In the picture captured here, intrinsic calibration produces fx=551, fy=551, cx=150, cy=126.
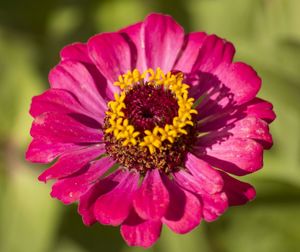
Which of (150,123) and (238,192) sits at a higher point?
(150,123)

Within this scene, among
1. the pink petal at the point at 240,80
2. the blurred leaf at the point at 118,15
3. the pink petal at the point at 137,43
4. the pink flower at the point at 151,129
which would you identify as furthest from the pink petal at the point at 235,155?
the blurred leaf at the point at 118,15

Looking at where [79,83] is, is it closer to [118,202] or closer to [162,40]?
[162,40]

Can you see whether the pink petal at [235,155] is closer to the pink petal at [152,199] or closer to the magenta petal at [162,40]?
the pink petal at [152,199]

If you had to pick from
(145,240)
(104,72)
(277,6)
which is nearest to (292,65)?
(277,6)

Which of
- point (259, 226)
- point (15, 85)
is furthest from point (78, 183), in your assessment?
point (15, 85)

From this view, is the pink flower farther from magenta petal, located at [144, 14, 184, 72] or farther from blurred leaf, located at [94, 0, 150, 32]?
blurred leaf, located at [94, 0, 150, 32]

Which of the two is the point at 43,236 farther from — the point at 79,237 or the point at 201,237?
the point at 201,237
